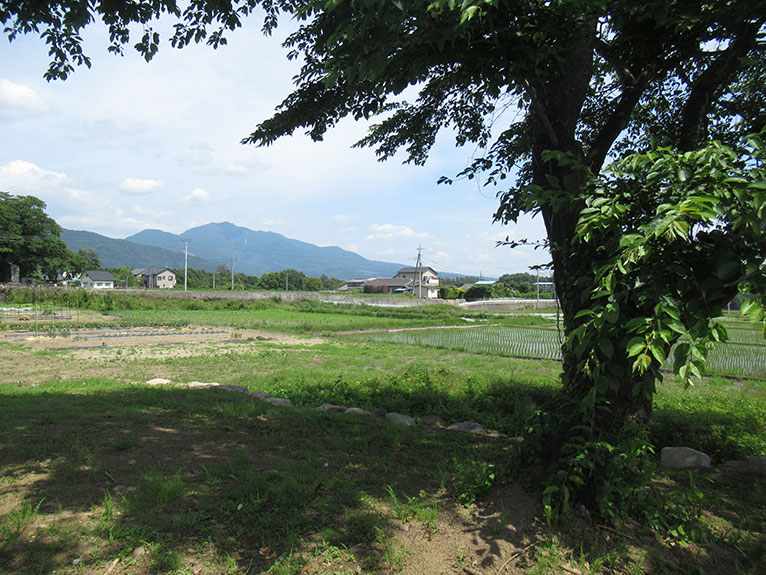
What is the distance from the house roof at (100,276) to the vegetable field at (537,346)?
86661 mm

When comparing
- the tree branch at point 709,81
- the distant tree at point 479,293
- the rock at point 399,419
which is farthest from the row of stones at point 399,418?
the distant tree at point 479,293

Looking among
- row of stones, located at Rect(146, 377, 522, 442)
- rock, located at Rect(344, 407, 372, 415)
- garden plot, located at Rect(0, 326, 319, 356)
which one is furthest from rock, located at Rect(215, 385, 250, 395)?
garden plot, located at Rect(0, 326, 319, 356)

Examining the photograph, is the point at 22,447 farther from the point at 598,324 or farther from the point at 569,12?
Answer: the point at 569,12

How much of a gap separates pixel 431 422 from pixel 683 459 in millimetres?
2984

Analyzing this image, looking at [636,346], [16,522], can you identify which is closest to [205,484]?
[16,522]

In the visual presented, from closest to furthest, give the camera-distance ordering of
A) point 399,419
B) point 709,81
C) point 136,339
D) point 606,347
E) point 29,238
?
A: point 606,347 < point 709,81 < point 399,419 < point 136,339 < point 29,238

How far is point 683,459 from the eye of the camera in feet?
15.0

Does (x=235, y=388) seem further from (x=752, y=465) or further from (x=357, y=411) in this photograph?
(x=752, y=465)

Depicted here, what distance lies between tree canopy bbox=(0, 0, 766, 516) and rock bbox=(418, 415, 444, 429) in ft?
8.51

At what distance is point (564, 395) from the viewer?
140 inches

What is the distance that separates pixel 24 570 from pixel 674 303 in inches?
157

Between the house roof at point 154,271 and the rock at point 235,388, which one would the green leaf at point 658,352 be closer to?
the rock at point 235,388

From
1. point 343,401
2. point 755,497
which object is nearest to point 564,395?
point 755,497

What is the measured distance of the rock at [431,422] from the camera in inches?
245
